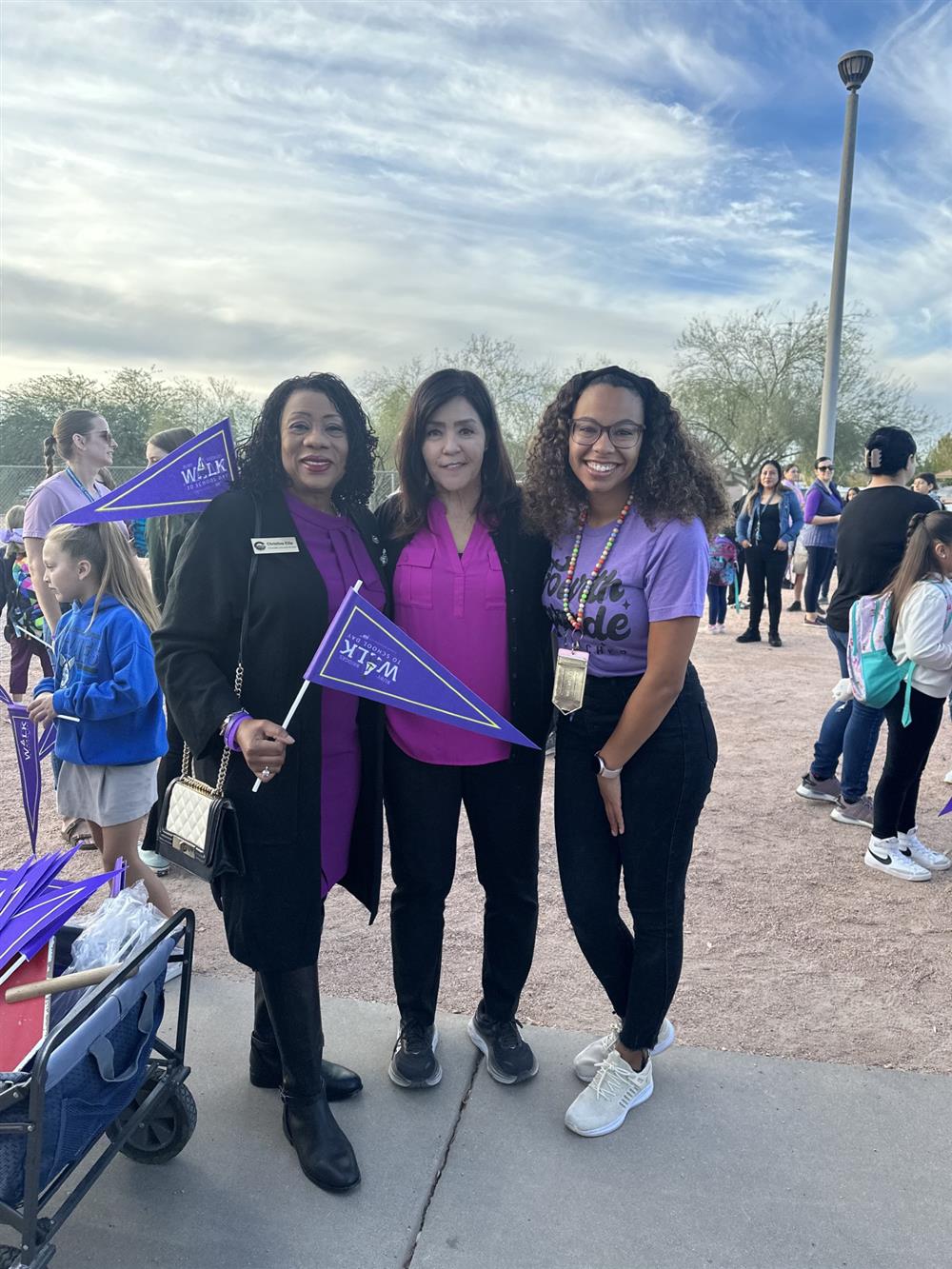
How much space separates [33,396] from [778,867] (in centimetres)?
4269

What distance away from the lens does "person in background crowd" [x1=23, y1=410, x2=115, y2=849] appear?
4266mm

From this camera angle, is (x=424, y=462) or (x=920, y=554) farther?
(x=920, y=554)

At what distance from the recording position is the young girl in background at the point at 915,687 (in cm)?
379

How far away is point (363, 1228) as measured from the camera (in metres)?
2.04

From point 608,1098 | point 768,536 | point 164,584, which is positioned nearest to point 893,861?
point 608,1098

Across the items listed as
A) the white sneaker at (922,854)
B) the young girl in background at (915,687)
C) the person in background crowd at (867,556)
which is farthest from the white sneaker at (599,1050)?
the person in background crowd at (867,556)

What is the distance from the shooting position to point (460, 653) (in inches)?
91.0

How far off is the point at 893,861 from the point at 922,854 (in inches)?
7.6

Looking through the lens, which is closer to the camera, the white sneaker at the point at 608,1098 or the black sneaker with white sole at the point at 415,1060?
the white sneaker at the point at 608,1098

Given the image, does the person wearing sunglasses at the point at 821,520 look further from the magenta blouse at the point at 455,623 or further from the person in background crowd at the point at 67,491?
the magenta blouse at the point at 455,623

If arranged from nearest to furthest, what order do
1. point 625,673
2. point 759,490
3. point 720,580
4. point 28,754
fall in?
point 625,673 → point 28,754 → point 759,490 → point 720,580

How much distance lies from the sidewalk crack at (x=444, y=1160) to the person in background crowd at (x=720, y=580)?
844 centimetres

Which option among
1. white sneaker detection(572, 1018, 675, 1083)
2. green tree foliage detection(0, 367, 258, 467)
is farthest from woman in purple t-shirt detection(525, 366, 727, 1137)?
green tree foliage detection(0, 367, 258, 467)

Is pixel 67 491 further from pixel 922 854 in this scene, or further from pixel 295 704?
pixel 922 854
